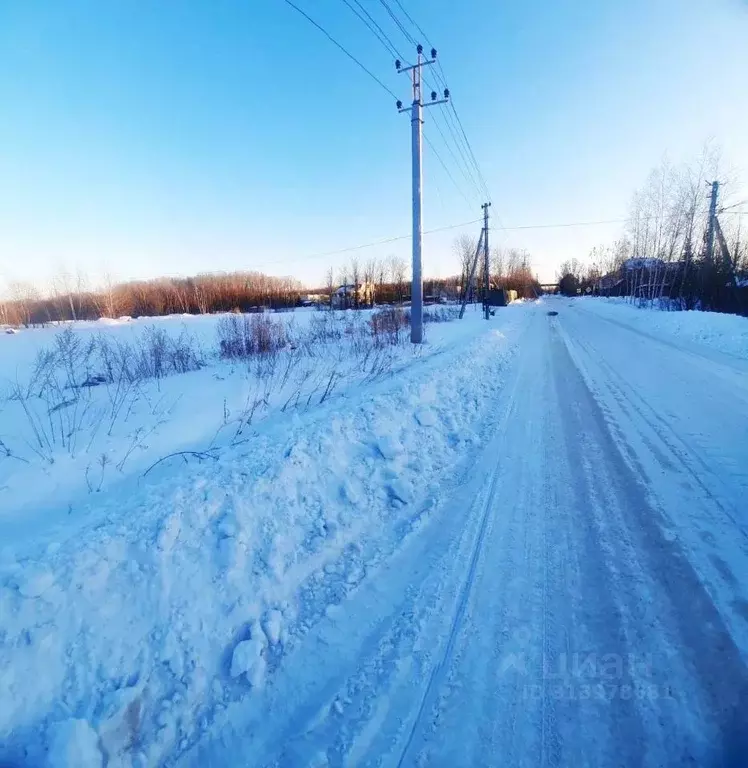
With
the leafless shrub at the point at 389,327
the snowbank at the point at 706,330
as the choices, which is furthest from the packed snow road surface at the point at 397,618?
the snowbank at the point at 706,330

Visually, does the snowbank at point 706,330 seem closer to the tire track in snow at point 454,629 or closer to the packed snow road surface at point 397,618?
the packed snow road surface at point 397,618

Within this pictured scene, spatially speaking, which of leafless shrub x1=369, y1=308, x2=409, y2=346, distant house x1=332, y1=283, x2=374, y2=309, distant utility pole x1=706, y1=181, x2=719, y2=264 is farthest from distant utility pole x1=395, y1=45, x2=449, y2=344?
distant house x1=332, y1=283, x2=374, y2=309

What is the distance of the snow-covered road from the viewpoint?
5.44 feet

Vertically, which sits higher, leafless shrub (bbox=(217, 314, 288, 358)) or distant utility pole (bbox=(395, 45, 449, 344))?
distant utility pole (bbox=(395, 45, 449, 344))

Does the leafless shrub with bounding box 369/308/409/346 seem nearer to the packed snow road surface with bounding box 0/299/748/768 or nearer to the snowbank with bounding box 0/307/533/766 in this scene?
the snowbank with bounding box 0/307/533/766

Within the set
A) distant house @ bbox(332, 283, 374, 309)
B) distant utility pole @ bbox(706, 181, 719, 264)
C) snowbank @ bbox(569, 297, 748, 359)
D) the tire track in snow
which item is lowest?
the tire track in snow

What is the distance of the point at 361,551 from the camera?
2916mm

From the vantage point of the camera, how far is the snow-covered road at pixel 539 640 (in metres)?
1.66

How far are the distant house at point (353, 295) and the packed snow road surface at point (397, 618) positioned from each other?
1818 inches

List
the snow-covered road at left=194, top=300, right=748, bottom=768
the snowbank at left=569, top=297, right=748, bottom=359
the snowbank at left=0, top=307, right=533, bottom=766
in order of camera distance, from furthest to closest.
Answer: the snowbank at left=569, top=297, right=748, bottom=359
the snowbank at left=0, top=307, right=533, bottom=766
the snow-covered road at left=194, top=300, right=748, bottom=768

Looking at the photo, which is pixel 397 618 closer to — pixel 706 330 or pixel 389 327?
pixel 389 327

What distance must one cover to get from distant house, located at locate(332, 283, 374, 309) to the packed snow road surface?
151 ft

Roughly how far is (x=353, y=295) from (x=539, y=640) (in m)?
52.9

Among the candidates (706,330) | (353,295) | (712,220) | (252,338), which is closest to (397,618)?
(252,338)
